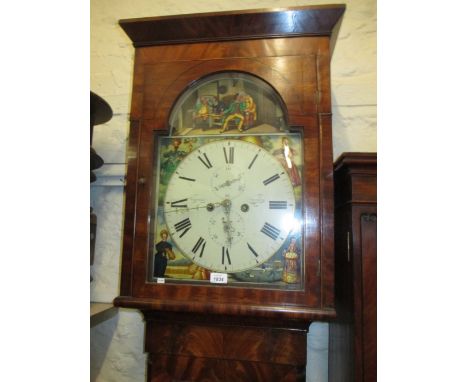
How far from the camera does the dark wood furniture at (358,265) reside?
71 cm

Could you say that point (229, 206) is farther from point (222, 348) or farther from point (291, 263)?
point (222, 348)

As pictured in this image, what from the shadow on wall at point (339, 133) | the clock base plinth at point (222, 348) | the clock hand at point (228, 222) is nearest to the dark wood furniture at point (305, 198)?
the clock base plinth at point (222, 348)

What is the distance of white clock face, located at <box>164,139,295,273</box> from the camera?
80cm

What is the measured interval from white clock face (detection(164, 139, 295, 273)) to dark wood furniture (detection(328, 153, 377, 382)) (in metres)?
0.15

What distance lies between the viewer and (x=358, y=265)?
74 cm

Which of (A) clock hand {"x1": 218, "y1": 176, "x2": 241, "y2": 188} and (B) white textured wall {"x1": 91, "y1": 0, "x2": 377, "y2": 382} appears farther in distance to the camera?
(B) white textured wall {"x1": 91, "y1": 0, "x2": 377, "y2": 382}

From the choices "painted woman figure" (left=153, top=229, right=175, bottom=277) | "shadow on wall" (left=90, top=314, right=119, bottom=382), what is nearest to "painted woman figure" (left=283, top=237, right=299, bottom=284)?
"painted woman figure" (left=153, top=229, right=175, bottom=277)

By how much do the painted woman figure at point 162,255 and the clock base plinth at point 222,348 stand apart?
4.1 inches

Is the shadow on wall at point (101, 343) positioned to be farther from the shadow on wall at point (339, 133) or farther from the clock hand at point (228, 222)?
the shadow on wall at point (339, 133)

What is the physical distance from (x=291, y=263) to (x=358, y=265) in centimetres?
15

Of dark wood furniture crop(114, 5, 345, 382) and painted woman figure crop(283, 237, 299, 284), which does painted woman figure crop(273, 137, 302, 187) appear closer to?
dark wood furniture crop(114, 5, 345, 382)
